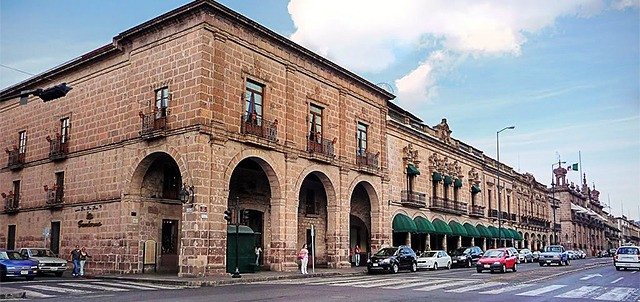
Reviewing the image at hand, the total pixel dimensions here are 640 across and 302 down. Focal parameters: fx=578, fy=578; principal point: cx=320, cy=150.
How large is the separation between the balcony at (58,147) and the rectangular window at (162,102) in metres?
8.08

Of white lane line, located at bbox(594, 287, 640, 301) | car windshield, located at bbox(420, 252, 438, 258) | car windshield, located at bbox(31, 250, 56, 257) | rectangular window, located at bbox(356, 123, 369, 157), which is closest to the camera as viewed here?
white lane line, located at bbox(594, 287, 640, 301)

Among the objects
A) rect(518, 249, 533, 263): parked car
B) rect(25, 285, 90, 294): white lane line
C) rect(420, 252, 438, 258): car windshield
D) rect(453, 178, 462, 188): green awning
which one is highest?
rect(453, 178, 462, 188): green awning

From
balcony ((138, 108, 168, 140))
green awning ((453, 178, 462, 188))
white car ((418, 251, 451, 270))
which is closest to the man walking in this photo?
balcony ((138, 108, 168, 140))

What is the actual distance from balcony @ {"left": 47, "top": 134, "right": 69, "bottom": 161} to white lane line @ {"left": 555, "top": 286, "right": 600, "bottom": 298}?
25.9 meters

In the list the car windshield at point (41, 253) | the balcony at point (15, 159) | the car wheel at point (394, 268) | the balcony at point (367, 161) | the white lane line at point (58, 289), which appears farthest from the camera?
the balcony at point (367, 161)

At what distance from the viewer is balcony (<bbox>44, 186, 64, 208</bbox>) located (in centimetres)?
3122

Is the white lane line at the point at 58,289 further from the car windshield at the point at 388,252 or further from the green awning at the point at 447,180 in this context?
the green awning at the point at 447,180

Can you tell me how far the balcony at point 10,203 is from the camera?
113 ft

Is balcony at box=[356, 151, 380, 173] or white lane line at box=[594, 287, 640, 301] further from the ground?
balcony at box=[356, 151, 380, 173]

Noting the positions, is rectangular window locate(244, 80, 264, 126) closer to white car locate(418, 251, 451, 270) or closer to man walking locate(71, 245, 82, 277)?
man walking locate(71, 245, 82, 277)

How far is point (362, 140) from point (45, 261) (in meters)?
19.6

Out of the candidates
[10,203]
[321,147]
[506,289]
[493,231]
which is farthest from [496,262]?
[10,203]

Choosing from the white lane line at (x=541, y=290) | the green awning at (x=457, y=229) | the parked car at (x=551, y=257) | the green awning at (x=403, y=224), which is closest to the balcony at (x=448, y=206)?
the green awning at (x=457, y=229)

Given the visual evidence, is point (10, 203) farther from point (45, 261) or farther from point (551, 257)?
point (551, 257)
